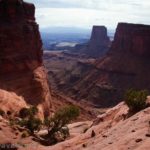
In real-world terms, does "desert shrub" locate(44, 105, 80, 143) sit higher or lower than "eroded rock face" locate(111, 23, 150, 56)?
higher

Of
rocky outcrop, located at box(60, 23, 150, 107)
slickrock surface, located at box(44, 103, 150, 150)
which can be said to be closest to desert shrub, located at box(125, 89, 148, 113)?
slickrock surface, located at box(44, 103, 150, 150)

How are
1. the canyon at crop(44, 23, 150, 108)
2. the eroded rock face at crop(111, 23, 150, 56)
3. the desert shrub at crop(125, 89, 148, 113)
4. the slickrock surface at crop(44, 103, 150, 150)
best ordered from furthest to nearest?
the eroded rock face at crop(111, 23, 150, 56)
the canyon at crop(44, 23, 150, 108)
the desert shrub at crop(125, 89, 148, 113)
the slickrock surface at crop(44, 103, 150, 150)

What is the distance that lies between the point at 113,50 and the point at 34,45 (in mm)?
71620

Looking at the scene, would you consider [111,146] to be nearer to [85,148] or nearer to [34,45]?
[85,148]

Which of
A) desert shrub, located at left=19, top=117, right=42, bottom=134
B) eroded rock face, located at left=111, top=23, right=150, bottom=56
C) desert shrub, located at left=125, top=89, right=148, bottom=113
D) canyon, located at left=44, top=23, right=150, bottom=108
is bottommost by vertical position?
canyon, located at left=44, top=23, right=150, bottom=108

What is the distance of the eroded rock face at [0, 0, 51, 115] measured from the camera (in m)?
67.4

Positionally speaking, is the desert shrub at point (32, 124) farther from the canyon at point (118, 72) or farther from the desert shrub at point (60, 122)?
the canyon at point (118, 72)

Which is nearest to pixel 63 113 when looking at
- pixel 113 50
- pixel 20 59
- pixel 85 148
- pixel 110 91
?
pixel 85 148

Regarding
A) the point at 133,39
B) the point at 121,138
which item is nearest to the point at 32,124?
the point at 121,138

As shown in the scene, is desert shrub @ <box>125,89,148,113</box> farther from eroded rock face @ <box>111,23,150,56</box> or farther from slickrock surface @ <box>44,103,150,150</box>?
eroded rock face @ <box>111,23,150,56</box>

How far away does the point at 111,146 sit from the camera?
27.2 meters

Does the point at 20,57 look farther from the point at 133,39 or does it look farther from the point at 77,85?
the point at 77,85

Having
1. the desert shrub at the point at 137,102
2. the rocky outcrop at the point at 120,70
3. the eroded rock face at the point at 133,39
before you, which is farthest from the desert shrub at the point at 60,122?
the eroded rock face at the point at 133,39

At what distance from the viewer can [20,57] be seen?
7031 cm
